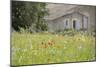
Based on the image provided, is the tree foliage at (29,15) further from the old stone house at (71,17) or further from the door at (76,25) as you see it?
the door at (76,25)

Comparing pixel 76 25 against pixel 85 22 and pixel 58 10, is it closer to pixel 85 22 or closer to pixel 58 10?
pixel 85 22

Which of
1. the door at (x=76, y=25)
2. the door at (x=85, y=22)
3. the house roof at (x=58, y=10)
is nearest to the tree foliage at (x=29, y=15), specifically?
the house roof at (x=58, y=10)

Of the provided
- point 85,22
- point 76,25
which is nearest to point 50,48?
point 76,25

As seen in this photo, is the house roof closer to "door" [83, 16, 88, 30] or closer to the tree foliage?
the tree foliage

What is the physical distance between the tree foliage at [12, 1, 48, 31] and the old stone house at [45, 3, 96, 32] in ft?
0.29

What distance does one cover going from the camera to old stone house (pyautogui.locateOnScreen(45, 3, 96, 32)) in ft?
8.79

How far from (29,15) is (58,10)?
16.6 inches

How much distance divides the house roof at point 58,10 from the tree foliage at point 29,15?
0.07 m

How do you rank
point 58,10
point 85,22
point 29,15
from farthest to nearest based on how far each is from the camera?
point 85,22 → point 58,10 → point 29,15

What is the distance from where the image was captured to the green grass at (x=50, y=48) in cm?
252

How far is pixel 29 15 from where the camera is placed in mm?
2572

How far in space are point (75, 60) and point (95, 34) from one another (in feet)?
1.65

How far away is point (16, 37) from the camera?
8.20 feet

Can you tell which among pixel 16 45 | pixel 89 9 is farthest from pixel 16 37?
pixel 89 9
